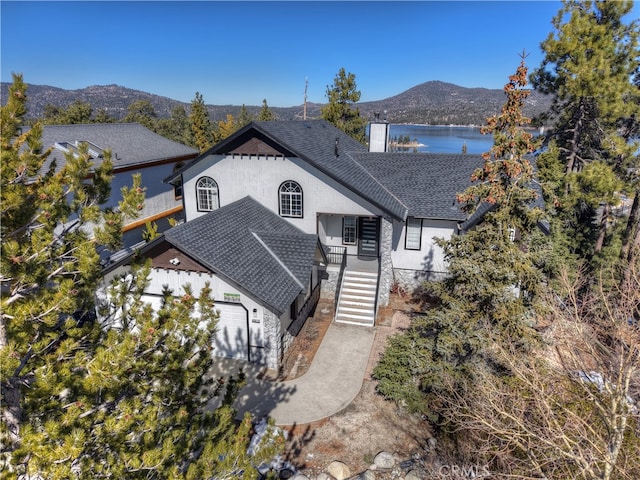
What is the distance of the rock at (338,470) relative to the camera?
410 inches

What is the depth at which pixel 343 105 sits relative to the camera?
1719 inches

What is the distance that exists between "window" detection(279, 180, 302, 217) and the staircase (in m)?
4.17

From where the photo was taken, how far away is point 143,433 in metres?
5.60

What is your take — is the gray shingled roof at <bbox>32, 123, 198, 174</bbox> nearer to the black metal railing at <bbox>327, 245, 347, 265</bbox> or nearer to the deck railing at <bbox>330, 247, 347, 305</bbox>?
the black metal railing at <bbox>327, 245, 347, 265</bbox>

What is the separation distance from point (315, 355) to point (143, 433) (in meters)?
10.9

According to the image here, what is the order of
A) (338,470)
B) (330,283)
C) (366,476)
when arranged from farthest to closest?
(330,283) → (338,470) → (366,476)

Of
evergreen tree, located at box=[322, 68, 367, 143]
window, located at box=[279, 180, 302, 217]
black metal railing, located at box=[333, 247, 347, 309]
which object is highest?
evergreen tree, located at box=[322, 68, 367, 143]

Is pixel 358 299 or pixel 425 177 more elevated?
pixel 425 177

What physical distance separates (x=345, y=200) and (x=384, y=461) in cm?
1189

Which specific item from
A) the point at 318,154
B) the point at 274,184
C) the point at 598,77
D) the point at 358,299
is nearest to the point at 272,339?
the point at 358,299

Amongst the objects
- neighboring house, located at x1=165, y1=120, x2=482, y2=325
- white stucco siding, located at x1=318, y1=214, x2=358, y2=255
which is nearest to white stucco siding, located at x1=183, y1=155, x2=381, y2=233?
neighboring house, located at x1=165, y1=120, x2=482, y2=325

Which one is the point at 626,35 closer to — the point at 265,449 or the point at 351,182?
the point at 351,182

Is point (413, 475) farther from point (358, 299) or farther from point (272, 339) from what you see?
point (358, 299)

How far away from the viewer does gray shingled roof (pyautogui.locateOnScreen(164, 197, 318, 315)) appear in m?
13.9
